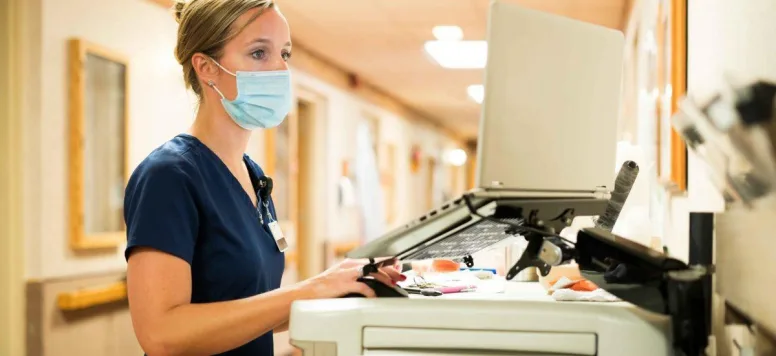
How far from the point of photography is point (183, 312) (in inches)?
53.6

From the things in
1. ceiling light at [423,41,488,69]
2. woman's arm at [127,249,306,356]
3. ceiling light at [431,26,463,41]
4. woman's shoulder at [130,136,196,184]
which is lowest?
woman's arm at [127,249,306,356]

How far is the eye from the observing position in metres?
1.67

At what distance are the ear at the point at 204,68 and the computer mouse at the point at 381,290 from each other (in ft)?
2.23

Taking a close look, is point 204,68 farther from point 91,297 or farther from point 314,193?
point 314,193

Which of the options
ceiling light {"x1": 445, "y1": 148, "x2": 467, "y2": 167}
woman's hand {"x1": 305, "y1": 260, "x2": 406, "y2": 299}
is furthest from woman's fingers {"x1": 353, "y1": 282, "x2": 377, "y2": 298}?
A: ceiling light {"x1": 445, "y1": 148, "x2": 467, "y2": 167}

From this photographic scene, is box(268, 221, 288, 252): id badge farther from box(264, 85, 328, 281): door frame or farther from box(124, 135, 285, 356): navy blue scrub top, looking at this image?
box(264, 85, 328, 281): door frame

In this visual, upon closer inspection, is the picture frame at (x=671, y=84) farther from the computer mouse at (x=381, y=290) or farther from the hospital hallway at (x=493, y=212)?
the computer mouse at (x=381, y=290)

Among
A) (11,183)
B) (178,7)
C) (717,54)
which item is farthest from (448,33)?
(717,54)

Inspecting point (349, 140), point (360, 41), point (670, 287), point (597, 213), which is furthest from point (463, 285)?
point (349, 140)

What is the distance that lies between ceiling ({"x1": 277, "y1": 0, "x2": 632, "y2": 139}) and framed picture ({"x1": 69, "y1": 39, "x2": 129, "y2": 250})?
1.42 metres

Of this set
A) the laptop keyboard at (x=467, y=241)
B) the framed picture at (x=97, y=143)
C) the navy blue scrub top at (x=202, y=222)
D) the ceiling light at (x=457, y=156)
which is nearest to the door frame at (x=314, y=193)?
the framed picture at (x=97, y=143)

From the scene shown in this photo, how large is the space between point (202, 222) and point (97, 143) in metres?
2.68

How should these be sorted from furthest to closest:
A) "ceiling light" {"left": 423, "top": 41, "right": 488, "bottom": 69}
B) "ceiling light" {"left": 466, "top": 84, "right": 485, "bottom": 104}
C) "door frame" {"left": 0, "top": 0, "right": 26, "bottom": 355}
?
"ceiling light" {"left": 466, "top": 84, "right": 485, "bottom": 104}, "ceiling light" {"left": 423, "top": 41, "right": 488, "bottom": 69}, "door frame" {"left": 0, "top": 0, "right": 26, "bottom": 355}

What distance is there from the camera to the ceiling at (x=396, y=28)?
5150 millimetres
